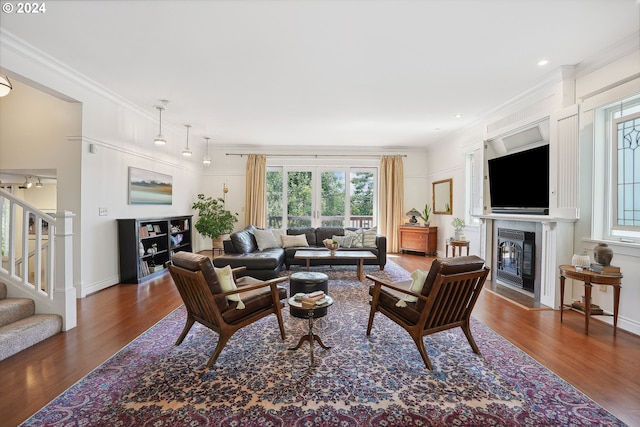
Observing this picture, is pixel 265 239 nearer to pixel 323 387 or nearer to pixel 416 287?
pixel 416 287

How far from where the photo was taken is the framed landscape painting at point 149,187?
16.4ft

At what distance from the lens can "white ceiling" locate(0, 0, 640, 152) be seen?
252 cm

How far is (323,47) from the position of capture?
311cm

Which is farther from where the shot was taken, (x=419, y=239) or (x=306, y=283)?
(x=419, y=239)

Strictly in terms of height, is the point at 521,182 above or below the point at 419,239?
above

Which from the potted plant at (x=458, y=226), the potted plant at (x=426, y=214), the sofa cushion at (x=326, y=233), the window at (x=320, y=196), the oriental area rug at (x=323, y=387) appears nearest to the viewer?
the oriental area rug at (x=323, y=387)

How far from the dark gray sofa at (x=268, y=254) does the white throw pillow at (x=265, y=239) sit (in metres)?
0.08

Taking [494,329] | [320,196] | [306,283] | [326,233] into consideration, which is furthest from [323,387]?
[320,196]

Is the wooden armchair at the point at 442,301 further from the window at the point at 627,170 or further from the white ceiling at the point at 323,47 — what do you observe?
the white ceiling at the point at 323,47

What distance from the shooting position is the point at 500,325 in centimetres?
316

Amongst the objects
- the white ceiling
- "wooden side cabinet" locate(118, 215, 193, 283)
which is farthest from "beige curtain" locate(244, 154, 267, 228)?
the white ceiling

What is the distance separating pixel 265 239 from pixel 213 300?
3.43 metres

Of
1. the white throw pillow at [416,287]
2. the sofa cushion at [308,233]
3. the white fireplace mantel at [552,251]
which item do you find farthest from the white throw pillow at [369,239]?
the white throw pillow at [416,287]

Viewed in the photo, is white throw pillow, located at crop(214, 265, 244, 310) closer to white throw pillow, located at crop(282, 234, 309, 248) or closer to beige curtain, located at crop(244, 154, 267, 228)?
white throw pillow, located at crop(282, 234, 309, 248)
